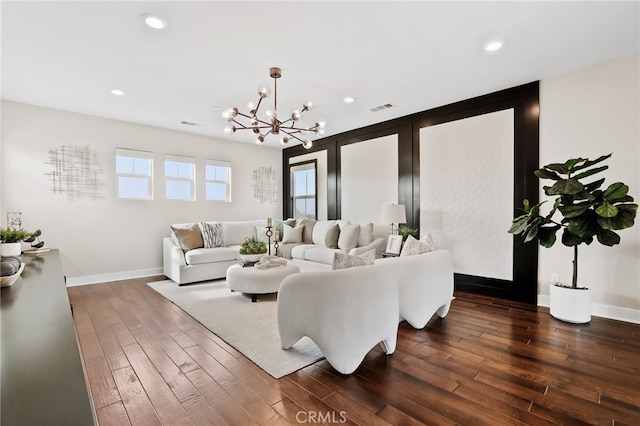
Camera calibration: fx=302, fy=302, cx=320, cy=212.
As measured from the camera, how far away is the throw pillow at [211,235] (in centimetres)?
534

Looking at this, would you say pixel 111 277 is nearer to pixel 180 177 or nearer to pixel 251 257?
pixel 180 177

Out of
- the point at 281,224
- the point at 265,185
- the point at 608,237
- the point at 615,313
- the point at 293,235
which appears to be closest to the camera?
the point at 608,237

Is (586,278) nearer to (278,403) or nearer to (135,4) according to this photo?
(278,403)

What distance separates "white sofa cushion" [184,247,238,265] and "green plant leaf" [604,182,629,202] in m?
4.97

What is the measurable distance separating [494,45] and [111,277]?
625 cm

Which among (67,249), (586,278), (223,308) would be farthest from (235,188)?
(586,278)

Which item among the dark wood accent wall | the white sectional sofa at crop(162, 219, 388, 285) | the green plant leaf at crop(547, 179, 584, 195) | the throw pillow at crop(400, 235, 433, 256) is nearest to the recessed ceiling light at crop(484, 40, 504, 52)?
the dark wood accent wall

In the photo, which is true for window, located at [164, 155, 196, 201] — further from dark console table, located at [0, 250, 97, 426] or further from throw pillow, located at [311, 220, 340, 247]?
dark console table, located at [0, 250, 97, 426]

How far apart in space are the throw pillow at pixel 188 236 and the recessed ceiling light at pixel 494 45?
15.9 ft

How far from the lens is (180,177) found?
5.93m

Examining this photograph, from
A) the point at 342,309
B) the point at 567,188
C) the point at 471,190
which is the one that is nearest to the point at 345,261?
the point at 342,309

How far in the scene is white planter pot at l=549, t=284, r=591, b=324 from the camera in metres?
3.11

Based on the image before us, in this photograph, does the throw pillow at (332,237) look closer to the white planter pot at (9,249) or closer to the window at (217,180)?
the window at (217,180)

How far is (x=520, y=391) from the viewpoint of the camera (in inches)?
77.0
